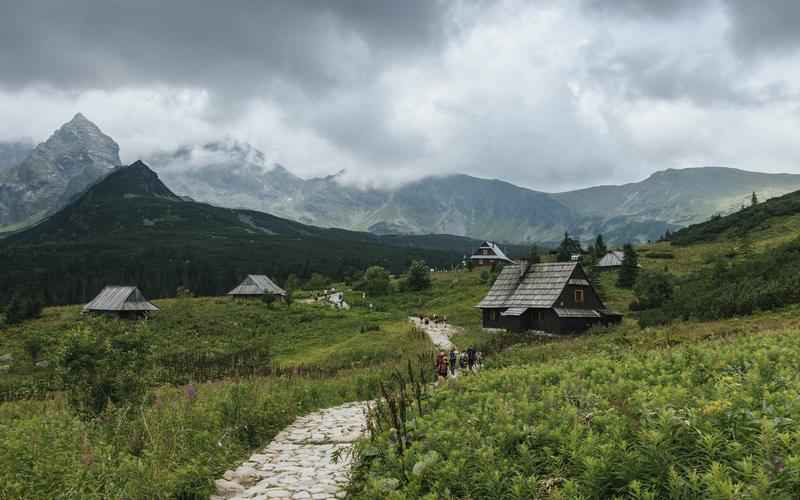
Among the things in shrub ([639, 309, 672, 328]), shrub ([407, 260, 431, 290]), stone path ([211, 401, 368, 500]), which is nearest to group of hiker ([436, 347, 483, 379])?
stone path ([211, 401, 368, 500])

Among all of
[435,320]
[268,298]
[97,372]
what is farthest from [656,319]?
[268,298]

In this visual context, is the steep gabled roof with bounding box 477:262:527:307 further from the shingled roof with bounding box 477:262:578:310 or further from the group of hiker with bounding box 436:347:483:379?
the group of hiker with bounding box 436:347:483:379

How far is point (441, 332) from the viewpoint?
53.5 meters

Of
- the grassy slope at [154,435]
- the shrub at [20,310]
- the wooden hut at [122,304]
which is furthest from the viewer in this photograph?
the wooden hut at [122,304]

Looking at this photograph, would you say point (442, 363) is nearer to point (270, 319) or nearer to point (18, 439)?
point (18, 439)

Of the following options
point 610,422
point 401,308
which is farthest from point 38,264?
point 610,422

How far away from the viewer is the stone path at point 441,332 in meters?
42.3

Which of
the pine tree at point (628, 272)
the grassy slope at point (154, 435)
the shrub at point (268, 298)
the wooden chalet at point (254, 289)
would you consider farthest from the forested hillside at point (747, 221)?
the grassy slope at point (154, 435)

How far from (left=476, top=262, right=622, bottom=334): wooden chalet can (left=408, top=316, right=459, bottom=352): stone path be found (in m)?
5.25

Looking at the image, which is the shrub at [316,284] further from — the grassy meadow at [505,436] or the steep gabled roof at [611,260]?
the grassy meadow at [505,436]

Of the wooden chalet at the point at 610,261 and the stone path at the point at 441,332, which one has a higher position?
the wooden chalet at the point at 610,261

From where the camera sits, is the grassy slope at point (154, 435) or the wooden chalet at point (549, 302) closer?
the grassy slope at point (154, 435)

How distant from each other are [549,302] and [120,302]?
58202 mm

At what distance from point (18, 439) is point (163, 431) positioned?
2667 millimetres
